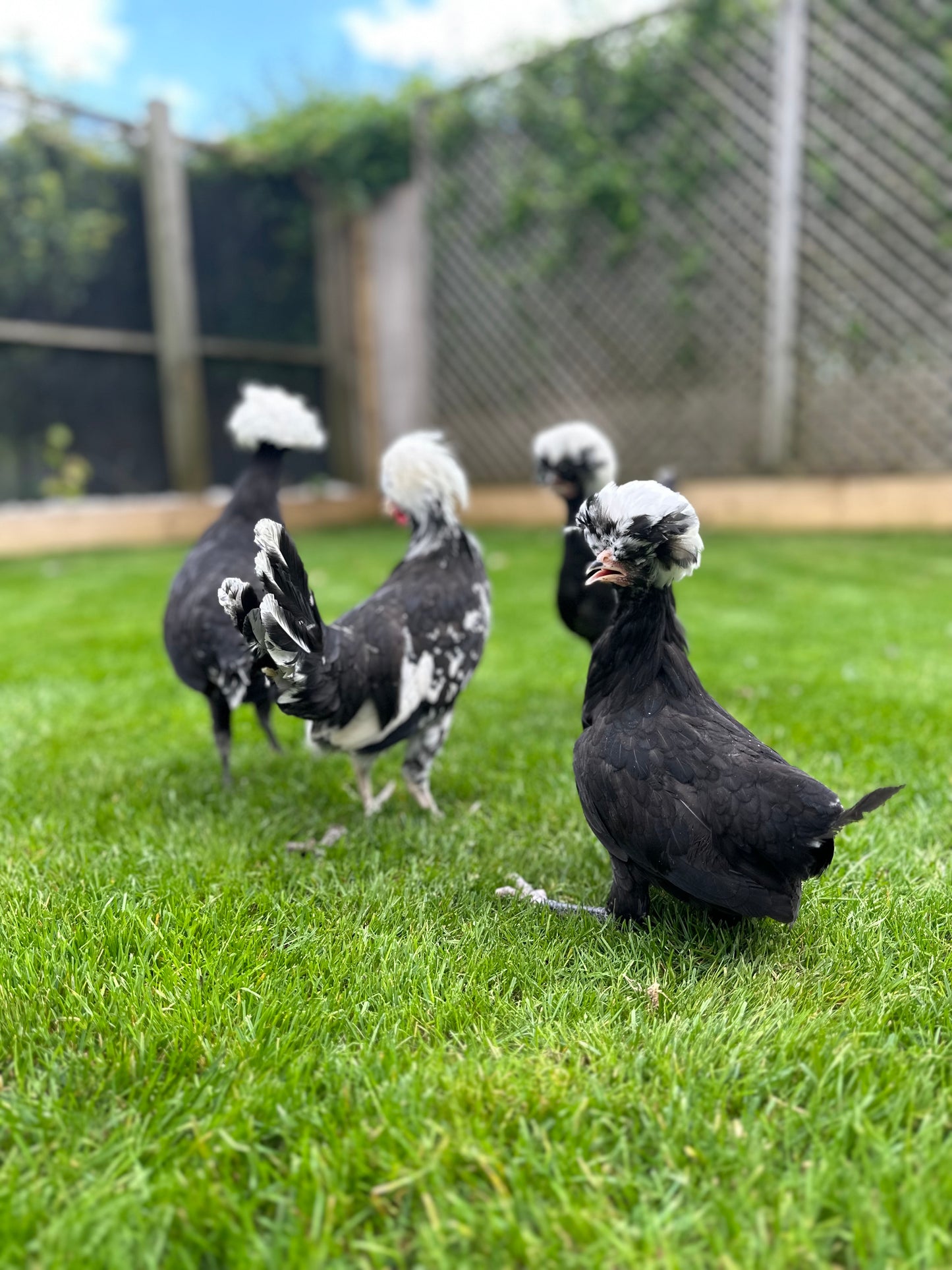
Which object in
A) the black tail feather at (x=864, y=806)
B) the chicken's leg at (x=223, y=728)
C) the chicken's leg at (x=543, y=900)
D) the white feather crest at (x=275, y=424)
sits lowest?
the chicken's leg at (x=543, y=900)

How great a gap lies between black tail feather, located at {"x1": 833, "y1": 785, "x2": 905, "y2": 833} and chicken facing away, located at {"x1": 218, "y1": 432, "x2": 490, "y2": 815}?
125 centimetres

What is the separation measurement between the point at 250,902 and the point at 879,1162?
55.6 inches

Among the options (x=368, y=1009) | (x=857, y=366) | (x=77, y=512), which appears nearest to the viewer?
(x=368, y=1009)

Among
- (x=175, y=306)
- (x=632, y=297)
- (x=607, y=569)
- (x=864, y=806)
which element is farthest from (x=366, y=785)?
(x=175, y=306)

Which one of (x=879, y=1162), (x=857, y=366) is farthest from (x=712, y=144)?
(x=879, y=1162)

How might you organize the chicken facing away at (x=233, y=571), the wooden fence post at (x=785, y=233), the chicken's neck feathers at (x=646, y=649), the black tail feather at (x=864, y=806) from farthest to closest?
1. the wooden fence post at (x=785, y=233)
2. the chicken facing away at (x=233, y=571)
3. the chicken's neck feathers at (x=646, y=649)
4. the black tail feather at (x=864, y=806)

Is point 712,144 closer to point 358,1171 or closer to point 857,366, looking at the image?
point 857,366

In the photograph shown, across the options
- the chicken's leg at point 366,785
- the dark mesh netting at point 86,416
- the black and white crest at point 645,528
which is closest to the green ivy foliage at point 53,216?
the dark mesh netting at point 86,416

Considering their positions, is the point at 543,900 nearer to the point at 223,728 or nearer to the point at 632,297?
the point at 223,728

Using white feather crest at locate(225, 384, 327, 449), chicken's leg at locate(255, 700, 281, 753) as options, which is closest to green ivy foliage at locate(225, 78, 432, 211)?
white feather crest at locate(225, 384, 327, 449)

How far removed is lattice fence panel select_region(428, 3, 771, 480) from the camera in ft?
28.6

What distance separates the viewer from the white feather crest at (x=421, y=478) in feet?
9.50

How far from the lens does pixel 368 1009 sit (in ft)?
5.49

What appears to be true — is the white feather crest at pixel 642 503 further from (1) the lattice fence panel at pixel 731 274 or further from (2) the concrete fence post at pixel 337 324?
(2) the concrete fence post at pixel 337 324
